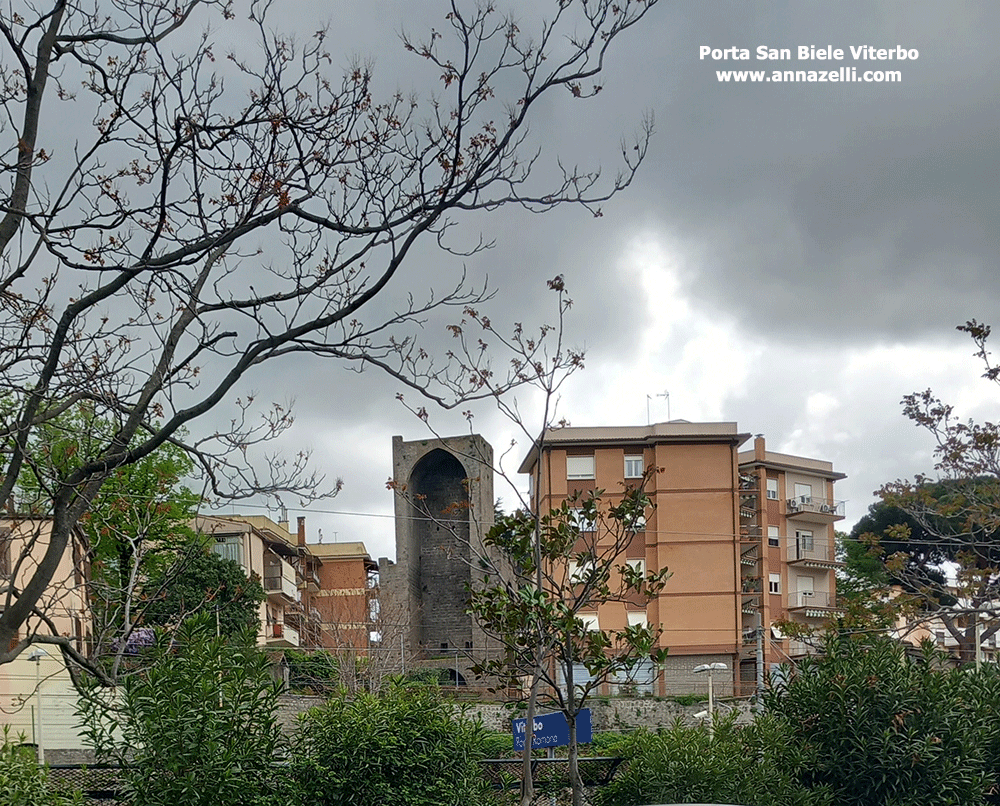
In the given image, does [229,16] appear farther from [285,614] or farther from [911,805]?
[285,614]

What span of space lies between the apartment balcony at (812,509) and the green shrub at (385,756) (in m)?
45.6

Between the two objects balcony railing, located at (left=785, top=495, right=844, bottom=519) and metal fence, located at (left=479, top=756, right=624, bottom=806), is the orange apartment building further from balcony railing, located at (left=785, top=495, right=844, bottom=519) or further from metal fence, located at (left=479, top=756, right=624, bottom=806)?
metal fence, located at (left=479, top=756, right=624, bottom=806)

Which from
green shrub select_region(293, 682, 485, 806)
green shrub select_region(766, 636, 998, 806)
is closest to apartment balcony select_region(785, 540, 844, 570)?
green shrub select_region(766, 636, 998, 806)

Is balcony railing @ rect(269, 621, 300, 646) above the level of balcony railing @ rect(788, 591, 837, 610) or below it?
below

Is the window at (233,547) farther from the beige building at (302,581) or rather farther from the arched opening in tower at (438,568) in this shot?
the arched opening in tower at (438,568)

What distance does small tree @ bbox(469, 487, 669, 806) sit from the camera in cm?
902

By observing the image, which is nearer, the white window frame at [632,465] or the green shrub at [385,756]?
the green shrub at [385,756]

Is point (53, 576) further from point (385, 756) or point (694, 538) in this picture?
point (694, 538)

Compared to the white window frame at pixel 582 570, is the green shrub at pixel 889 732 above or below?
below

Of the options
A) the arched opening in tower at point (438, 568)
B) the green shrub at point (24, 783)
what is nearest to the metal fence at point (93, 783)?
the green shrub at point (24, 783)

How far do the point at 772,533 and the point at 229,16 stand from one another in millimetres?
47102

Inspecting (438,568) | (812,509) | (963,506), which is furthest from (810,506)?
(963,506)

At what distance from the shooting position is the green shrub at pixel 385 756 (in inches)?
353

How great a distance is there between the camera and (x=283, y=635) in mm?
54812
